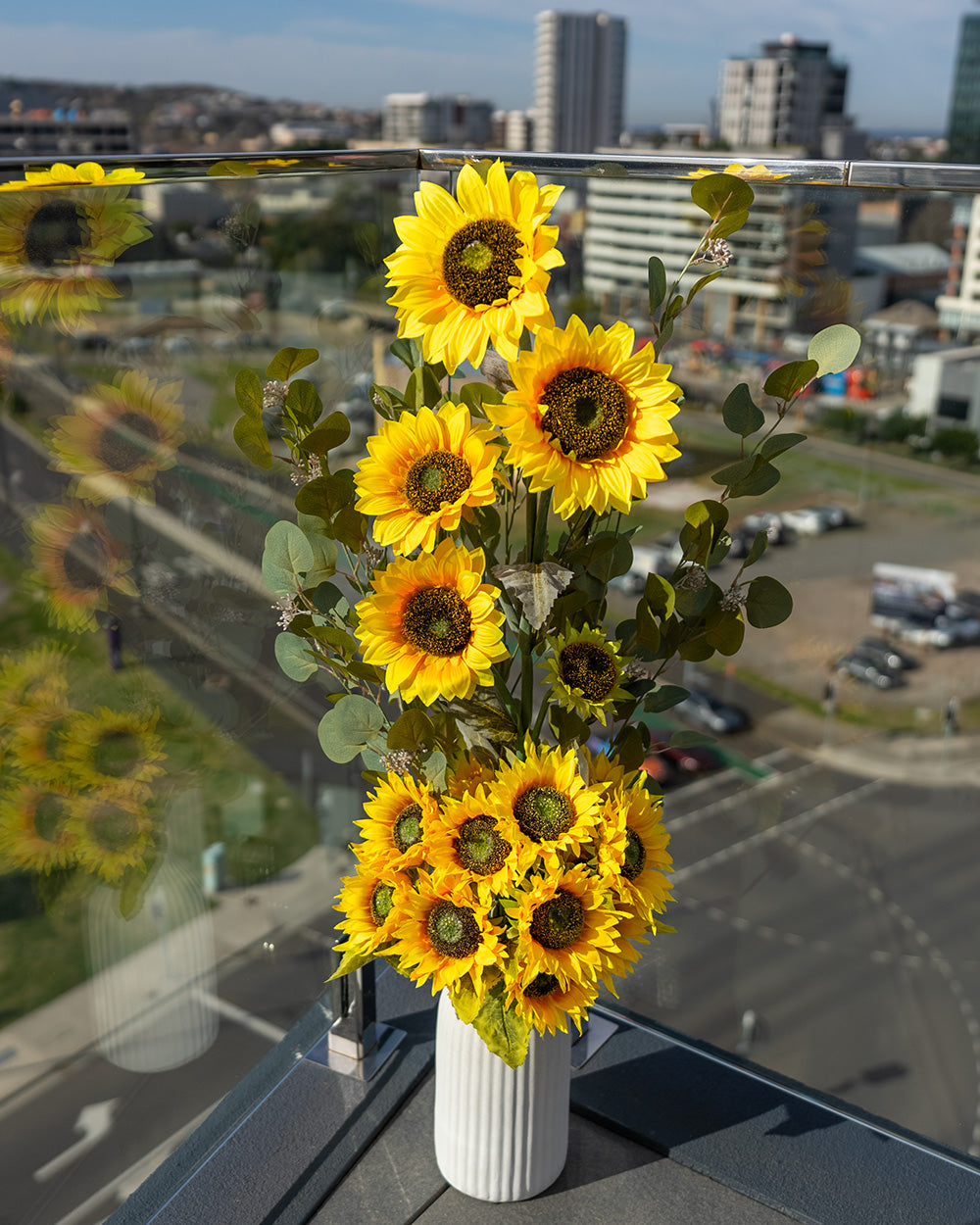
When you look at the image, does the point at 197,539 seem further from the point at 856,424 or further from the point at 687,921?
the point at 687,921

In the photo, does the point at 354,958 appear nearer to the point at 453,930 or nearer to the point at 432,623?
the point at 453,930

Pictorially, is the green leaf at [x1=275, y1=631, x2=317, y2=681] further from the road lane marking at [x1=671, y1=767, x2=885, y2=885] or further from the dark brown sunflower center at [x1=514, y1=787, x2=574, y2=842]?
the road lane marking at [x1=671, y1=767, x2=885, y2=885]

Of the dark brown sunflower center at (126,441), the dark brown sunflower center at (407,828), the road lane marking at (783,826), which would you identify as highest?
the dark brown sunflower center at (126,441)

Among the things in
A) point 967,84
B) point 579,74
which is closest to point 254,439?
point 967,84

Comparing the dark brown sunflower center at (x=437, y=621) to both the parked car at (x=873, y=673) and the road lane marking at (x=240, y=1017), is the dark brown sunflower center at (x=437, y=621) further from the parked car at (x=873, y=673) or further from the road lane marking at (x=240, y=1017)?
the parked car at (x=873, y=673)

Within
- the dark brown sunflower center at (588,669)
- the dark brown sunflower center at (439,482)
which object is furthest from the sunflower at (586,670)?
the dark brown sunflower center at (439,482)
